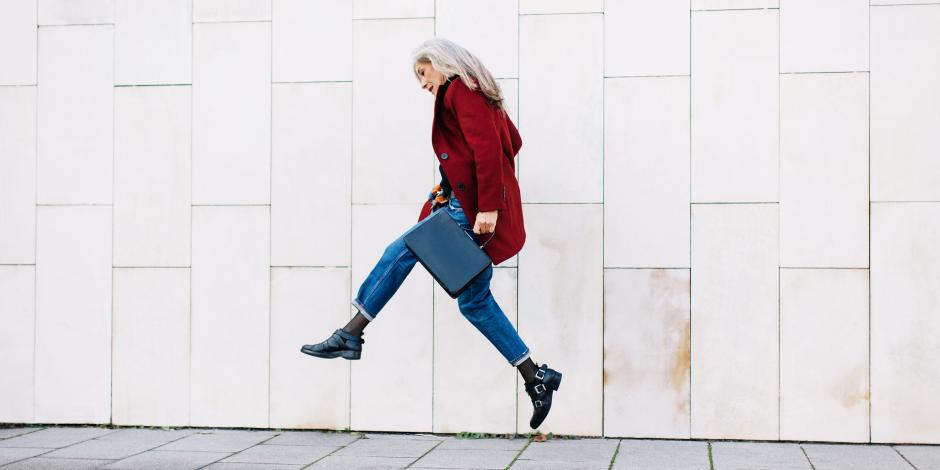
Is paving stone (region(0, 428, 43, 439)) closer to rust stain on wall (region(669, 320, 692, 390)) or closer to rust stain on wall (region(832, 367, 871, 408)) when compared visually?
rust stain on wall (region(669, 320, 692, 390))

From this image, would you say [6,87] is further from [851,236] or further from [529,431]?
[851,236]

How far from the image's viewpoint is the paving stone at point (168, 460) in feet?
15.5

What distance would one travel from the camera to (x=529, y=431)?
5652 millimetres

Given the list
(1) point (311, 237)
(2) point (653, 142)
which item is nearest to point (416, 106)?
(1) point (311, 237)

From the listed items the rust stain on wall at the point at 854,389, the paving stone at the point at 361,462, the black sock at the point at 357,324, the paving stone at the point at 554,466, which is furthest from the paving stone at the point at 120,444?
the rust stain on wall at the point at 854,389

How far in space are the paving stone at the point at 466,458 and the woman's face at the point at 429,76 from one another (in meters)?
1.84

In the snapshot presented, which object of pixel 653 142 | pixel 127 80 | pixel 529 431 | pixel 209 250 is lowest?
pixel 529 431

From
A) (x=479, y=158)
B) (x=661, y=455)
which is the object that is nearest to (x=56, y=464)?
(x=479, y=158)

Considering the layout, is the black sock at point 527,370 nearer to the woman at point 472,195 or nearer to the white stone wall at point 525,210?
the woman at point 472,195

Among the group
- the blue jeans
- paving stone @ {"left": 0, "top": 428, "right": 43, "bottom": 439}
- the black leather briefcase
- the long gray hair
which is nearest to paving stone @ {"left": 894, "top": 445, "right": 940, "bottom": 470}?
the blue jeans

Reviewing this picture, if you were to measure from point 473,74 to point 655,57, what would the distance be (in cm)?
131

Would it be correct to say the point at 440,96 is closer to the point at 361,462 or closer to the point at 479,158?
the point at 479,158

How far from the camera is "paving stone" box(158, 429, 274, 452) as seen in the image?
527 centimetres

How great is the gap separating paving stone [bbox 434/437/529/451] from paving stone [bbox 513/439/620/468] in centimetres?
9
